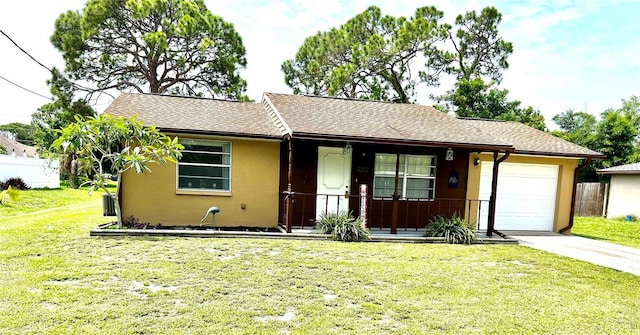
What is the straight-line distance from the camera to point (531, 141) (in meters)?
10.7

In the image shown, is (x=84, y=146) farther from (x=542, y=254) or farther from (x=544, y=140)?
(x=544, y=140)

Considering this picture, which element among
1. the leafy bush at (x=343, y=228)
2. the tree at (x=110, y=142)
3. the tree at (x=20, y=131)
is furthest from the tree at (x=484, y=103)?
the tree at (x=20, y=131)

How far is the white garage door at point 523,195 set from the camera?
402 inches

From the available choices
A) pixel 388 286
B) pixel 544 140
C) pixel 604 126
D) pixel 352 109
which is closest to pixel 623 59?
pixel 604 126

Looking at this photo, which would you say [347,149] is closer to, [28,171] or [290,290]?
[290,290]

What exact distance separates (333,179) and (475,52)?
58.2 ft

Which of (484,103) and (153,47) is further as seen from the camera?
(484,103)

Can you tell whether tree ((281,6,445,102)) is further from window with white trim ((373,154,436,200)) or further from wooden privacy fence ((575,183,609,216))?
window with white trim ((373,154,436,200))

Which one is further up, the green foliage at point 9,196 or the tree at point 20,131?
the tree at point 20,131

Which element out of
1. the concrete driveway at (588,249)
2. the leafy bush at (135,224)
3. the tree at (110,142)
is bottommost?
the concrete driveway at (588,249)

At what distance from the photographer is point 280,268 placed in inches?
211

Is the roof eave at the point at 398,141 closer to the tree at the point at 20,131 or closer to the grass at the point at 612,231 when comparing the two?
the grass at the point at 612,231

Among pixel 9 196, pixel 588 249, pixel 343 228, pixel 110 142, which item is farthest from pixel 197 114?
pixel 588 249

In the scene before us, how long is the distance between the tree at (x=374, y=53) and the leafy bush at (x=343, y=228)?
1358cm
